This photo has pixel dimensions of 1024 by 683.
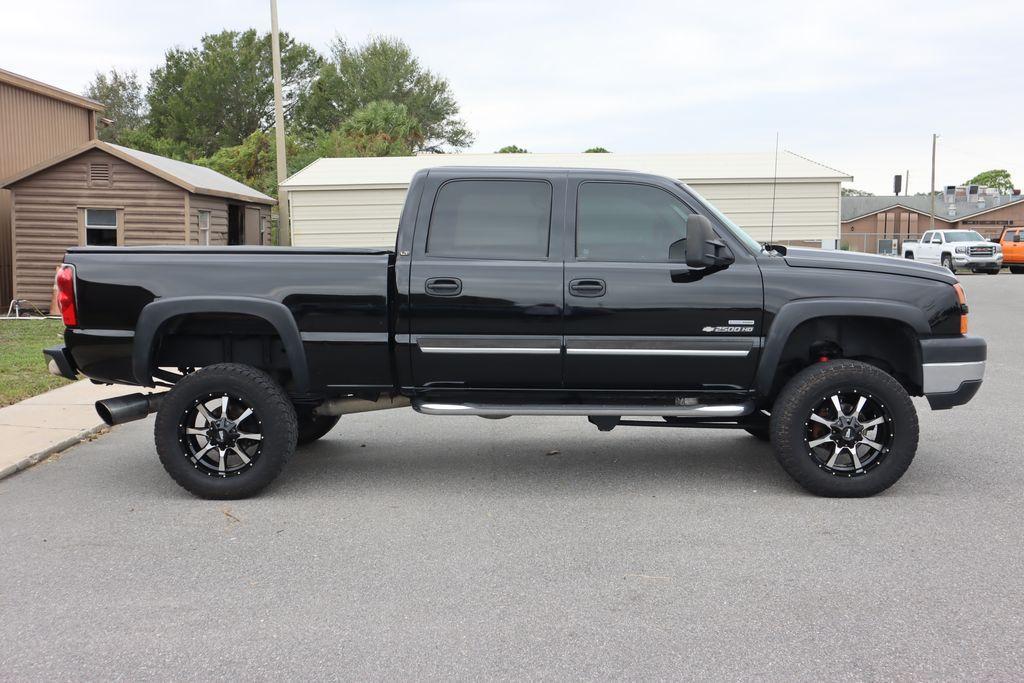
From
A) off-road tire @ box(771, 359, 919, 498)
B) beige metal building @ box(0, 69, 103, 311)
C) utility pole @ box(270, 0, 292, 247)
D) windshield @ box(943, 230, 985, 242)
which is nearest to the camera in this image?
off-road tire @ box(771, 359, 919, 498)

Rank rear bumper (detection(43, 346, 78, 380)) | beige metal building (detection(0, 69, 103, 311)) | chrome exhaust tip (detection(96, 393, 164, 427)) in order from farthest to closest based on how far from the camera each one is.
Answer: beige metal building (detection(0, 69, 103, 311))
rear bumper (detection(43, 346, 78, 380))
chrome exhaust tip (detection(96, 393, 164, 427))

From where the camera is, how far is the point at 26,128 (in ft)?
76.3

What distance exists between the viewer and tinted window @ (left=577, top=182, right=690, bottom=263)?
A: 20.7 ft

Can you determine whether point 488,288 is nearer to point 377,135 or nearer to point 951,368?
point 951,368

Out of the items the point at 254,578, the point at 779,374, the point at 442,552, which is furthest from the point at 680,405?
the point at 254,578

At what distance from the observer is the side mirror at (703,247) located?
589 cm

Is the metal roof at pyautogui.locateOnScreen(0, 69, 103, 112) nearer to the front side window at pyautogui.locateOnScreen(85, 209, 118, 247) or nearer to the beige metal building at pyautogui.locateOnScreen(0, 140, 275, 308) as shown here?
the beige metal building at pyautogui.locateOnScreen(0, 140, 275, 308)

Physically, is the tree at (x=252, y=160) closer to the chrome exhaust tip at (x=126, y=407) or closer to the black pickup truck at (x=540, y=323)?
the chrome exhaust tip at (x=126, y=407)

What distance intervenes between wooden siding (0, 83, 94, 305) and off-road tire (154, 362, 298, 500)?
1830 centimetres

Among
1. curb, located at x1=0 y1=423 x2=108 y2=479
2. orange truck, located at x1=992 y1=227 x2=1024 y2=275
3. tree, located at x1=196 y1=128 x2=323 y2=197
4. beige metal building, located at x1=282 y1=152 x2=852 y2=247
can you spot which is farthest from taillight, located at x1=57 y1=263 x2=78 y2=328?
tree, located at x1=196 y1=128 x2=323 y2=197

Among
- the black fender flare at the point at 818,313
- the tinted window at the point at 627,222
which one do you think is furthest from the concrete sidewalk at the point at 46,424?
the black fender flare at the point at 818,313

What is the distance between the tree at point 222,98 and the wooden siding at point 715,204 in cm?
4225

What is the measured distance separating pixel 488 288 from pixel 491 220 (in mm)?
510

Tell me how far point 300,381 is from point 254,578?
1716 millimetres
